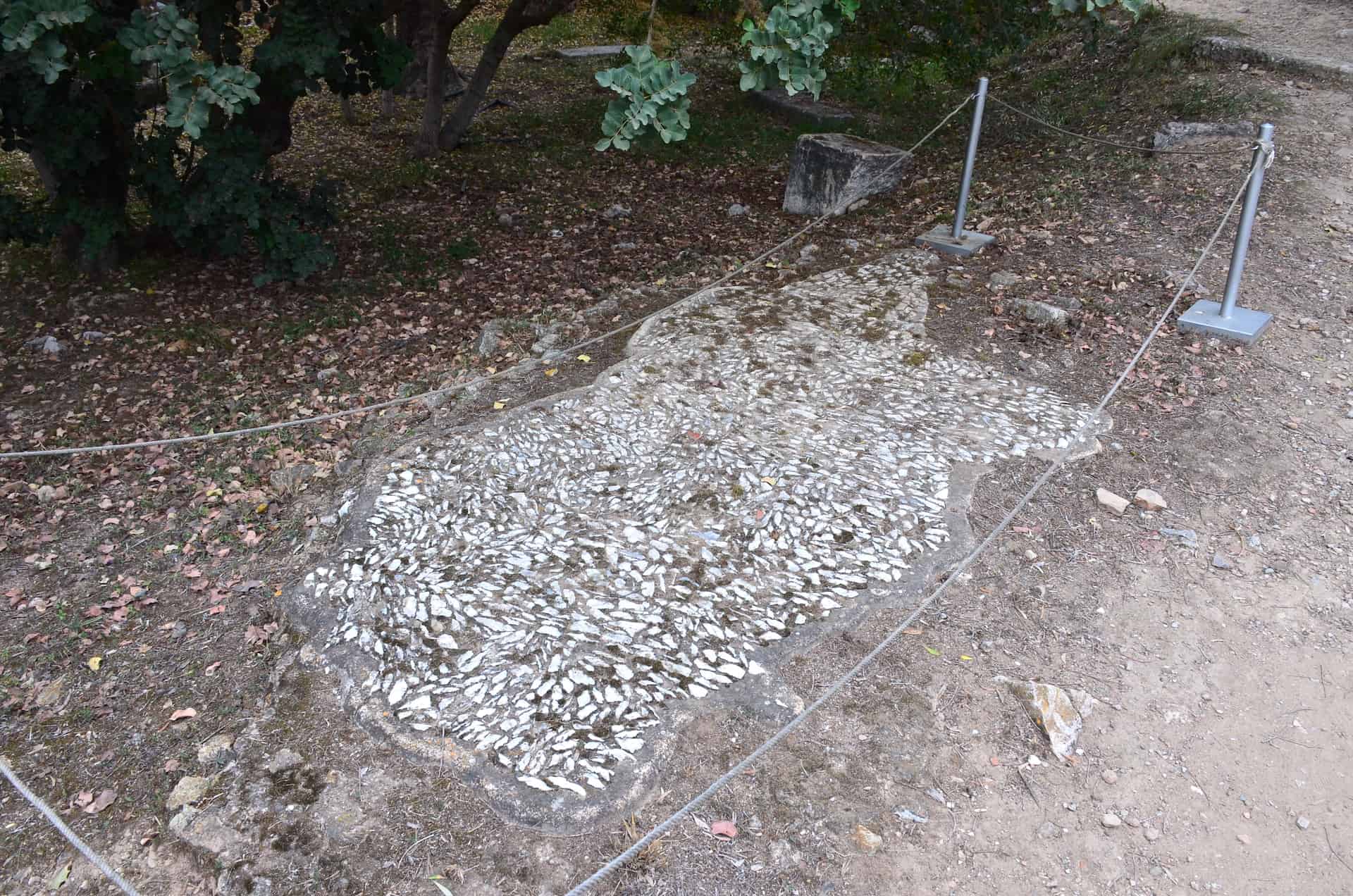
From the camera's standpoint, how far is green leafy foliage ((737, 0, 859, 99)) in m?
3.63

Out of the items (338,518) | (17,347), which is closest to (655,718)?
(338,518)

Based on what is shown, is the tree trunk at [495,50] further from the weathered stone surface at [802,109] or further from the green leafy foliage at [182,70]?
the green leafy foliage at [182,70]

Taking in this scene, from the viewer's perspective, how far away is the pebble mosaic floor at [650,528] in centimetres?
367

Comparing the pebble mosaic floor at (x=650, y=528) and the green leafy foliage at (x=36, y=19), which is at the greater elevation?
the green leafy foliage at (x=36, y=19)

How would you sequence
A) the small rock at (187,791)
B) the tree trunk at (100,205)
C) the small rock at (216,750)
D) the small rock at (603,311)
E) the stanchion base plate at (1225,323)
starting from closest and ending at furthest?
the small rock at (187,791)
the small rock at (216,750)
the stanchion base plate at (1225,323)
the tree trunk at (100,205)
the small rock at (603,311)

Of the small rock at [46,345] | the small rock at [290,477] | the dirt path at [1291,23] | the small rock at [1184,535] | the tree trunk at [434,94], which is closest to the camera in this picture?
the small rock at [1184,535]

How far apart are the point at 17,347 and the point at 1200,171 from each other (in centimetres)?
943

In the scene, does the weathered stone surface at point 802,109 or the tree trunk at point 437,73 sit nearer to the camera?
the tree trunk at point 437,73

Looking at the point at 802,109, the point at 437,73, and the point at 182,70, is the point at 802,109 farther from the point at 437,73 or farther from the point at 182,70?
the point at 182,70

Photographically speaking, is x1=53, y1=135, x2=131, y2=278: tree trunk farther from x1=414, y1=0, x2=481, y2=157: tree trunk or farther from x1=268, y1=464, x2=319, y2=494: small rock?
x1=414, y1=0, x2=481, y2=157: tree trunk

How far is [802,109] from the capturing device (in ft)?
38.3

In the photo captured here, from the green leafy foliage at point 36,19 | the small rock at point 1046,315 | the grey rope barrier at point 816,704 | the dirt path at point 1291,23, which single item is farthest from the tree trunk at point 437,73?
the dirt path at point 1291,23

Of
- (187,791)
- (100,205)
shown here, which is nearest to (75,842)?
(187,791)

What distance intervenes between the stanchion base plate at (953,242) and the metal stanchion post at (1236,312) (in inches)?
70.7
